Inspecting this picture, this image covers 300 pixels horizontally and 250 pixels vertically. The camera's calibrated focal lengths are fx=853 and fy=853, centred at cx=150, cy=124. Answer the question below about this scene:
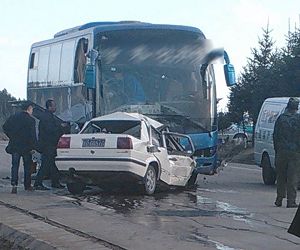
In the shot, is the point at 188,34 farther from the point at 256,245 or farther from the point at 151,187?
the point at 256,245

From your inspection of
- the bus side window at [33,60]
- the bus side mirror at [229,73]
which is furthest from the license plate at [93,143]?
the bus side window at [33,60]

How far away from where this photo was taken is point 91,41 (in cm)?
2022

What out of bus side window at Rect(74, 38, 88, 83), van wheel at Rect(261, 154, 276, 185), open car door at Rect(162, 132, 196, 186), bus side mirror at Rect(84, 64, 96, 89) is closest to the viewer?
open car door at Rect(162, 132, 196, 186)

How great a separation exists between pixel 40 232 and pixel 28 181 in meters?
6.97


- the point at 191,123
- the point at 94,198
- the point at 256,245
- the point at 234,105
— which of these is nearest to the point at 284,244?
the point at 256,245

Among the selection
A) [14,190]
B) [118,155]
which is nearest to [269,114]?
[118,155]

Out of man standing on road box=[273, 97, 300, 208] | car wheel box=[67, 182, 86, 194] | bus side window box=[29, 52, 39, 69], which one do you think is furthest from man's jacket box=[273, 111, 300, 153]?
bus side window box=[29, 52, 39, 69]

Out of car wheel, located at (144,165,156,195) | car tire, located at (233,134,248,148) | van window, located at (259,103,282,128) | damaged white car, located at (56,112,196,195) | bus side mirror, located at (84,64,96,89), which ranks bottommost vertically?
car tire, located at (233,134,248,148)

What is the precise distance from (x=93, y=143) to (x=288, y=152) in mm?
3761

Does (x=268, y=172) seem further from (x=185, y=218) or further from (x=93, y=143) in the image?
(x=185, y=218)

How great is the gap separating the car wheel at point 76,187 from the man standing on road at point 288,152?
4124 mm

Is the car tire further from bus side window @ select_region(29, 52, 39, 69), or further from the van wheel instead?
the van wheel

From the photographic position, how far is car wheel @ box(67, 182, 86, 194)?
1689 cm

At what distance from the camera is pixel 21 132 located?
16.9m
